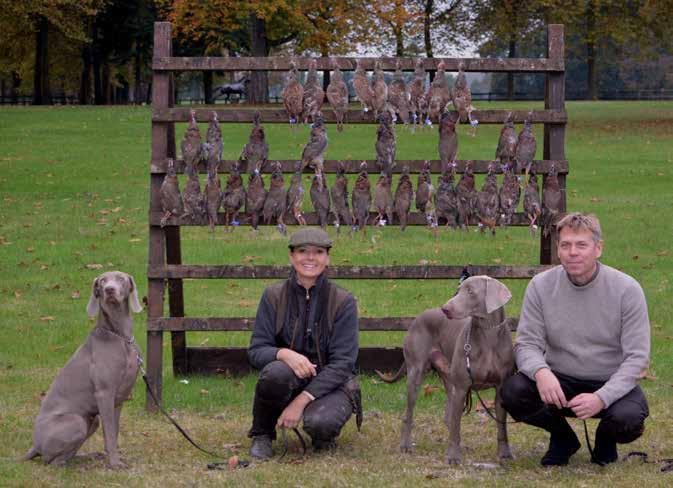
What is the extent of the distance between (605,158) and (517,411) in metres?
20.7

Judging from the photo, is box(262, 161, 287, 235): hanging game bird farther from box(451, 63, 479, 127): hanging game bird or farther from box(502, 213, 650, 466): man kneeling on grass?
box(502, 213, 650, 466): man kneeling on grass

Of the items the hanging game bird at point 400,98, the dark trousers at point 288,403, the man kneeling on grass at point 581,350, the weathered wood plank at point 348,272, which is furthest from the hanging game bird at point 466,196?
the dark trousers at point 288,403

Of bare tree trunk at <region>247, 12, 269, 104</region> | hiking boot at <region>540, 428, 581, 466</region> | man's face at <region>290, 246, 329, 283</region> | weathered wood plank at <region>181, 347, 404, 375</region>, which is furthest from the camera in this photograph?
bare tree trunk at <region>247, 12, 269, 104</region>

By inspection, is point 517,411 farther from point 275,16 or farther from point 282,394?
point 275,16

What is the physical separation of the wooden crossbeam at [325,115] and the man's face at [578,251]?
2.01 meters

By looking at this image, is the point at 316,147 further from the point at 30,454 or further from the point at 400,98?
the point at 30,454

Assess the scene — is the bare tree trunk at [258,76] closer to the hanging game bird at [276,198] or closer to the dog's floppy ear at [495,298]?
the hanging game bird at [276,198]

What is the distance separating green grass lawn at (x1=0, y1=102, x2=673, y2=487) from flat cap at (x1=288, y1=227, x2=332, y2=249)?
1383 mm

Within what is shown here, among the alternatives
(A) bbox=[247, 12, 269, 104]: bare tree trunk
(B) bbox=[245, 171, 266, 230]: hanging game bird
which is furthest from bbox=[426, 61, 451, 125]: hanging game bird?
(A) bbox=[247, 12, 269, 104]: bare tree trunk

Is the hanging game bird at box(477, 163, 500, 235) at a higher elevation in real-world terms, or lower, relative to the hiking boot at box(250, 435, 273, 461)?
higher

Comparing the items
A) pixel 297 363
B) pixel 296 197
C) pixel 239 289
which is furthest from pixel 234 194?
pixel 239 289

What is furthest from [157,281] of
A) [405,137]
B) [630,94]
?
[630,94]

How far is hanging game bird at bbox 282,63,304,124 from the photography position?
8180 mm

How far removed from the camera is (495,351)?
6934 millimetres
